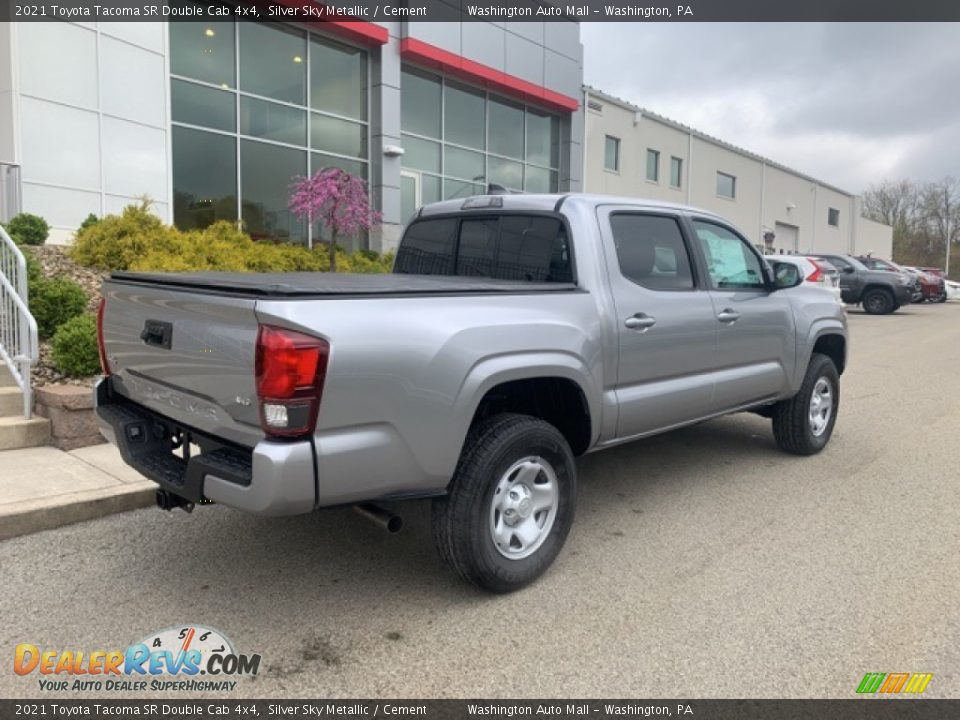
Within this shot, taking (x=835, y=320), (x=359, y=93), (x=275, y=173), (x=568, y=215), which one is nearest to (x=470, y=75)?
(x=359, y=93)

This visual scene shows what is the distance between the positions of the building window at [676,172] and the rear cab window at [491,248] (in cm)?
2736

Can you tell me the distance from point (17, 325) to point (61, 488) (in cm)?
241

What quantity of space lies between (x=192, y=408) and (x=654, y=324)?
98.8 inches

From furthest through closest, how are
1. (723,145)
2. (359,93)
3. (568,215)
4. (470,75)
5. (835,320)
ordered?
(723,145) < (470,75) < (359,93) < (835,320) < (568,215)

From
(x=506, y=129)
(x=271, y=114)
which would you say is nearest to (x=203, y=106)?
(x=271, y=114)

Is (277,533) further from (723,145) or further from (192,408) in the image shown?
(723,145)

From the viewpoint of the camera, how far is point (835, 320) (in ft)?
20.2

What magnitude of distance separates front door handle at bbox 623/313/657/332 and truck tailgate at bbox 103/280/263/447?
212 cm

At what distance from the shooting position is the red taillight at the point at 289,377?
8.93 feet

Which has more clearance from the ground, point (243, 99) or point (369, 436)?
point (243, 99)

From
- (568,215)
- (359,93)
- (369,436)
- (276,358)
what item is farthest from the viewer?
(359,93)

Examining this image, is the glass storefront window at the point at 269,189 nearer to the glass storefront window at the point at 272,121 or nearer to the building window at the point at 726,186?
the glass storefront window at the point at 272,121

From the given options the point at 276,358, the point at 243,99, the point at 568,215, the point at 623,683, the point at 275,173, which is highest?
the point at 243,99

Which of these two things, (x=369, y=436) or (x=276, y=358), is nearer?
(x=276, y=358)
